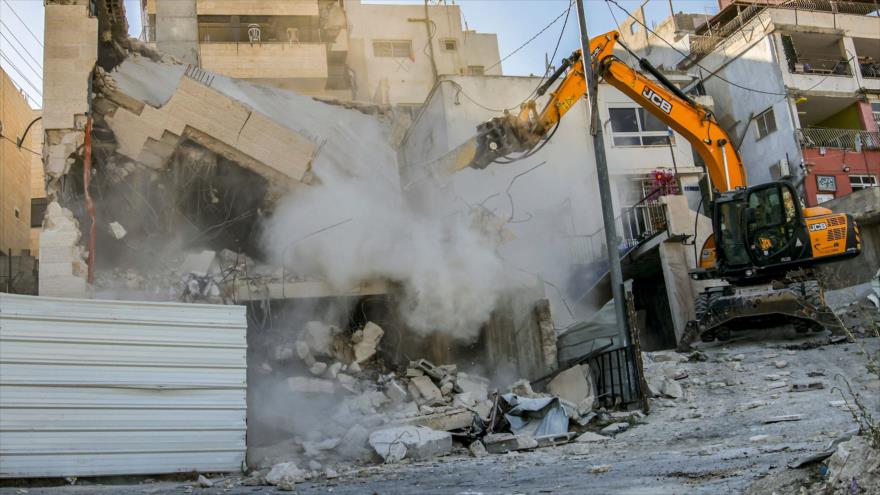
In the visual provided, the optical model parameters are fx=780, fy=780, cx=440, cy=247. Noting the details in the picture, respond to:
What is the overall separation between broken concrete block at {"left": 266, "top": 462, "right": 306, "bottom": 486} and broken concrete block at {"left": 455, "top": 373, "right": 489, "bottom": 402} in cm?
414

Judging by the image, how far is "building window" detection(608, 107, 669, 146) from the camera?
24884mm

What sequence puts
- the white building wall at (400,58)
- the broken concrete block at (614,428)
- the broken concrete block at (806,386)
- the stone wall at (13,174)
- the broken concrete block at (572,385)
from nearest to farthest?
the broken concrete block at (614,428) → the broken concrete block at (806,386) → the broken concrete block at (572,385) → the stone wall at (13,174) → the white building wall at (400,58)

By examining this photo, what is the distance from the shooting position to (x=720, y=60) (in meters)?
30.3

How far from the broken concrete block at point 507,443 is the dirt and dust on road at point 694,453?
4.7 inches

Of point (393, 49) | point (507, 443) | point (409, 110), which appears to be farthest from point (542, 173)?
point (393, 49)

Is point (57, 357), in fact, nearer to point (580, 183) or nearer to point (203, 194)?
point (203, 194)

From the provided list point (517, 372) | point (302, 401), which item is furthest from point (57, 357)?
point (517, 372)

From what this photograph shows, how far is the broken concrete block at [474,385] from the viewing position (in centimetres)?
1195

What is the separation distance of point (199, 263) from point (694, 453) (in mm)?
8675

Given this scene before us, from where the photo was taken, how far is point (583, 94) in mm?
14523

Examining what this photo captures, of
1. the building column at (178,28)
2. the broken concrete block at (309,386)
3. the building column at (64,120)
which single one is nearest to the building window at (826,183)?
the broken concrete block at (309,386)

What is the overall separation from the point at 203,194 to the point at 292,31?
2478cm

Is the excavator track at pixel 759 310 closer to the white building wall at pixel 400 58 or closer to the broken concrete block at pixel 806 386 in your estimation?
the broken concrete block at pixel 806 386

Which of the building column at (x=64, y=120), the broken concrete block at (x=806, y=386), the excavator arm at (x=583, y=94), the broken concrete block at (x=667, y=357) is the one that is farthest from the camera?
the broken concrete block at (x=667, y=357)
